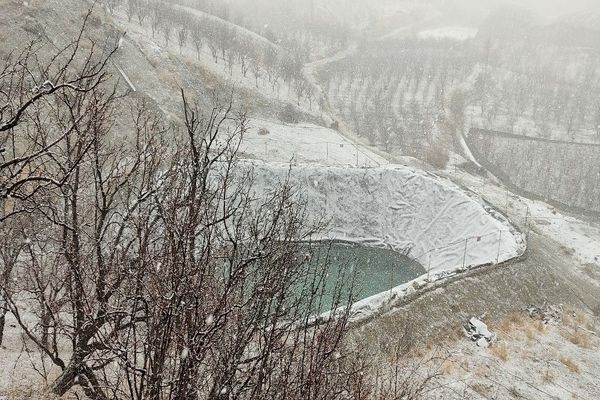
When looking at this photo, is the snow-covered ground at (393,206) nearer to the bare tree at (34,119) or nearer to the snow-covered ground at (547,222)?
the snow-covered ground at (547,222)

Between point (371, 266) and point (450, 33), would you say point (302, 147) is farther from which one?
point (450, 33)

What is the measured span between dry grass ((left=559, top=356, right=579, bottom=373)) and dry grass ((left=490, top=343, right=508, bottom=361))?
259cm

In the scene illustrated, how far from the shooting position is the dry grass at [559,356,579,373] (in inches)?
851

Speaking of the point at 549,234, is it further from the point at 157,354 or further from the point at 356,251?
the point at 157,354

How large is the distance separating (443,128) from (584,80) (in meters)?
53.8

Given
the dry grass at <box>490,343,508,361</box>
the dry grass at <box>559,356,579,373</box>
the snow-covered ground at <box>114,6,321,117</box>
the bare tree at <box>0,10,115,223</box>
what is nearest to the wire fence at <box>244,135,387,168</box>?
the snow-covered ground at <box>114,6,321,117</box>

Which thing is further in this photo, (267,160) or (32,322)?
(267,160)

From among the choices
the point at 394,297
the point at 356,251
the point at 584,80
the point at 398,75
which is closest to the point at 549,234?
the point at 356,251

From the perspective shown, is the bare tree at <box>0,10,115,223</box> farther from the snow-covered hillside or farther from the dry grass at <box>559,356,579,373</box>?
the snow-covered hillside

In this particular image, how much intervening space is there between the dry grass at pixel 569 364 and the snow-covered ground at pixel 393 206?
16.7m

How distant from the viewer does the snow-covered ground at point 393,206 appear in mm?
41250

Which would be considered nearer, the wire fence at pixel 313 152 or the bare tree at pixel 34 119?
the bare tree at pixel 34 119

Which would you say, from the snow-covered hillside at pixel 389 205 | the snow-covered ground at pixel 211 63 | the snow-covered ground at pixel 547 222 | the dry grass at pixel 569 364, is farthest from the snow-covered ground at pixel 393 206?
the snow-covered ground at pixel 211 63

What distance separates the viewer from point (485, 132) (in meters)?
83.9
